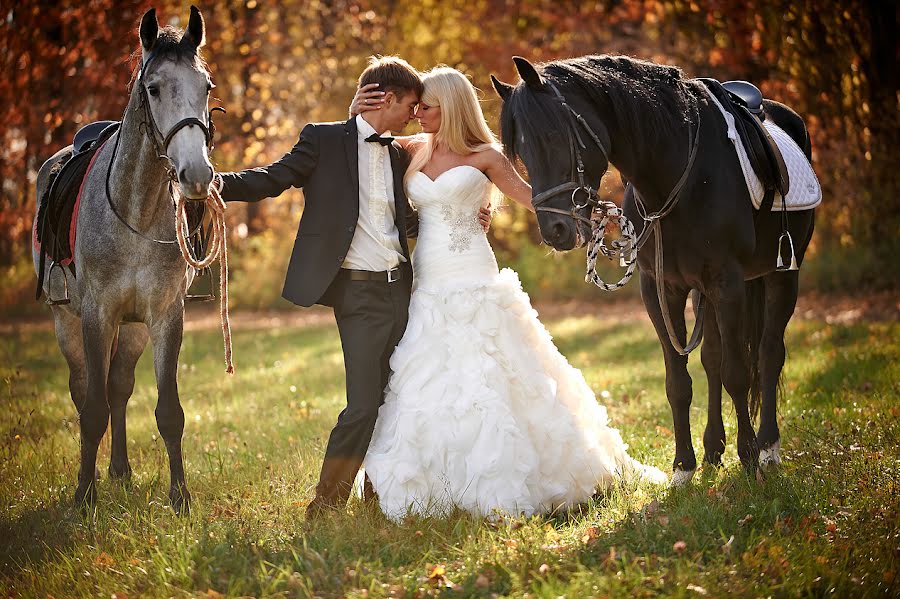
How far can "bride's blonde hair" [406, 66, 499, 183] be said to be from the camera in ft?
15.4

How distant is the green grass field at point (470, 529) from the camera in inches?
139

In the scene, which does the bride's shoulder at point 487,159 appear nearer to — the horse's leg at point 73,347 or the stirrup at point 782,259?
the stirrup at point 782,259

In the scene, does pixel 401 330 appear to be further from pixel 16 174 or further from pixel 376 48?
pixel 376 48

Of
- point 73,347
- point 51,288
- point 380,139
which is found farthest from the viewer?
point 73,347

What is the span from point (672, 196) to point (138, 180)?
112 inches

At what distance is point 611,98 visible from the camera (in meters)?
4.40

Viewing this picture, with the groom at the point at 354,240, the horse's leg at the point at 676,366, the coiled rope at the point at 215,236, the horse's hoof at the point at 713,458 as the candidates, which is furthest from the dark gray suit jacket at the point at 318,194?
the horse's hoof at the point at 713,458

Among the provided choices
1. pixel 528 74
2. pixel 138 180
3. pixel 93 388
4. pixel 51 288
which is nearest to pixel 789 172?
pixel 528 74

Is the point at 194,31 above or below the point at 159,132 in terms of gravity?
above

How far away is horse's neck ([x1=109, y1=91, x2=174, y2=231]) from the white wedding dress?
1367 millimetres

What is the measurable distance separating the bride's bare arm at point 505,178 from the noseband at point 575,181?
63cm

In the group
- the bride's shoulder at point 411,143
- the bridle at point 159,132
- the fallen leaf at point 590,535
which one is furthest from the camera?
the bride's shoulder at point 411,143

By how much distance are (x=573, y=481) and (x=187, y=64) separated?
290 cm

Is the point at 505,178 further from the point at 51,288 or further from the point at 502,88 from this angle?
the point at 51,288
